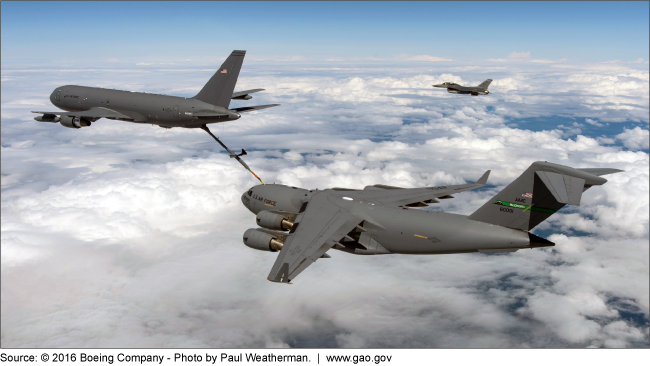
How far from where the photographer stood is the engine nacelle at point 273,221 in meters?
21.0

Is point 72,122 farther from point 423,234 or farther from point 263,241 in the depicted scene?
point 423,234

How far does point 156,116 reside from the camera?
2831cm

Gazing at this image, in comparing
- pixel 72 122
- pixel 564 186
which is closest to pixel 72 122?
pixel 72 122

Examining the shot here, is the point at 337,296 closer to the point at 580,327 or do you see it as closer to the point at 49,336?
the point at 580,327

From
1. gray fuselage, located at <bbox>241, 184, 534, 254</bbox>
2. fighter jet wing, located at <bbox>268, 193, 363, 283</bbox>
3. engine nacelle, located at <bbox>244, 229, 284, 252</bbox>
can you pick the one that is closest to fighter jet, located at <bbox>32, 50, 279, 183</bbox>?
fighter jet wing, located at <bbox>268, 193, 363, 283</bbox>

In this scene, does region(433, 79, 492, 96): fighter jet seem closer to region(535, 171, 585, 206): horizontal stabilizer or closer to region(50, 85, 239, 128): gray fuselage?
region(50, 85, 239, 128): gray fuselage

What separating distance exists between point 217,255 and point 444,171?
112m

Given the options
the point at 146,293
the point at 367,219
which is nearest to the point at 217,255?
the point at 146,293

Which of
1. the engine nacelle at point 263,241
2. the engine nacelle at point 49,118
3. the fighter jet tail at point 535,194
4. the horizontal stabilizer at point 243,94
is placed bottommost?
the engine nacelle at point 263,241

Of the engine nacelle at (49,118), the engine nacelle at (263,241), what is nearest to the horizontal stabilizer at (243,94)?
the engine nacelle at (49,118)

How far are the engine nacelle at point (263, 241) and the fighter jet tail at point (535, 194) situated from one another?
1107 centimetres

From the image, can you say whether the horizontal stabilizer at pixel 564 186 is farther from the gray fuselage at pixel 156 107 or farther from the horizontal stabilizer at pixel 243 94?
the horizontal stabilizer at pixel 243 94

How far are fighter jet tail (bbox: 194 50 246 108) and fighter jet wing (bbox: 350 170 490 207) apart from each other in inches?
517

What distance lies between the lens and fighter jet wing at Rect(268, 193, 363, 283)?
16.6 m
